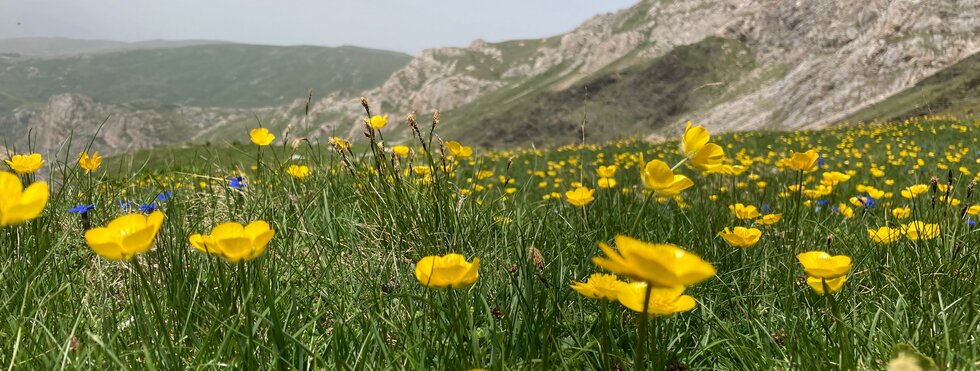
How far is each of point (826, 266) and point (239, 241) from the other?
1.42m

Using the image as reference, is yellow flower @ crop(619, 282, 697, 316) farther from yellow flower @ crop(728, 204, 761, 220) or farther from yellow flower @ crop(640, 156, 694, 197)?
yellow flower @ crop(728, 204, 761, 220)

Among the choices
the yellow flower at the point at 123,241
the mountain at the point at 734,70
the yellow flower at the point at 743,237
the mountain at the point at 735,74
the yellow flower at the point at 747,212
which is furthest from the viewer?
the mountain at the point at 734,70

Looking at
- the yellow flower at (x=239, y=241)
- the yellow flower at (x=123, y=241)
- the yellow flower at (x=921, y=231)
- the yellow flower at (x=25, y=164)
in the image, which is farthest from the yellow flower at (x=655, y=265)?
the yellow flower at (x=25, y=164)

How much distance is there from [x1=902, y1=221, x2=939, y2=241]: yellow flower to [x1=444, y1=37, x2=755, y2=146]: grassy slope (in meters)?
109

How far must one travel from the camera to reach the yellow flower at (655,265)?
0.81 meters

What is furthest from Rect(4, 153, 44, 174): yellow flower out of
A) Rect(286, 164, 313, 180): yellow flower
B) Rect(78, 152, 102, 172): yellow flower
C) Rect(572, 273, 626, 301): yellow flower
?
Rect(572, 273, 626, 301): yellow flower

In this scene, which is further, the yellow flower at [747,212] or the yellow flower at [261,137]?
the yellow flower at [261,137]

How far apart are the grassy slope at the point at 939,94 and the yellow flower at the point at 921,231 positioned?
3413cm

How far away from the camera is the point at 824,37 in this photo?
9131 cm

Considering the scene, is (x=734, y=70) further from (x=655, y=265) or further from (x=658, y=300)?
(x=655, y=265)

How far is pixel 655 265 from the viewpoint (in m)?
0.81

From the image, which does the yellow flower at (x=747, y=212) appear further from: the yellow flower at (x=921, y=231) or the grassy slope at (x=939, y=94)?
the grassy slope at (x=939, y=94)

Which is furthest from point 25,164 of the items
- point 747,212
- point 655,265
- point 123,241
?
point 747,212

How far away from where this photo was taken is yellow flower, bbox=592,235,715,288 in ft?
2.65
